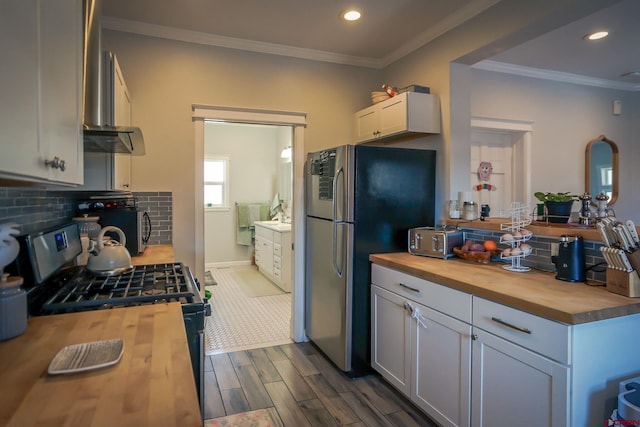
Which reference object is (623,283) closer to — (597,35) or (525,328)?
(525,328)

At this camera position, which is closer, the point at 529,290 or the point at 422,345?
the point at 529,290

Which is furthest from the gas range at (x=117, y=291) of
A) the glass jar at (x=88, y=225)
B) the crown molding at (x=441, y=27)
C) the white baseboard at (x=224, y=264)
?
the white baseboard at (x=224, y=264)

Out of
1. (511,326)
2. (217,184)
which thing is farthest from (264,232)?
(511,326)

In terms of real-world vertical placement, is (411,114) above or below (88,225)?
above

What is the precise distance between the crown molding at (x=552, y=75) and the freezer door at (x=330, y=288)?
214cm

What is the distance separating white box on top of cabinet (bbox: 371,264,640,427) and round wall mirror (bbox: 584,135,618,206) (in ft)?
10.9

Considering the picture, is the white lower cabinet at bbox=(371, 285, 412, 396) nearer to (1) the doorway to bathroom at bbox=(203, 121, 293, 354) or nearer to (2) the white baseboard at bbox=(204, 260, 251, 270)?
(1) the doorway to bathroom at bbox=(203, 121, 293, 354)

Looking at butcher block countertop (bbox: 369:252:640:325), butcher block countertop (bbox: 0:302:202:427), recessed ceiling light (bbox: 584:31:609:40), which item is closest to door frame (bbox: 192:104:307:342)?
butcher block countertop (bbox: 369:252:640:325)

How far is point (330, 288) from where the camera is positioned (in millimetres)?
3023

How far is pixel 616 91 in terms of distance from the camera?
14.8 feet

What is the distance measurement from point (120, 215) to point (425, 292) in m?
2.08

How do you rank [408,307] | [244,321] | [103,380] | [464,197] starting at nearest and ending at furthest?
1. [103,380]
2. [408,307]
3. [464,197]
4. [244,321]

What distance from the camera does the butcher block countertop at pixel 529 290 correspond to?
144 centimetres

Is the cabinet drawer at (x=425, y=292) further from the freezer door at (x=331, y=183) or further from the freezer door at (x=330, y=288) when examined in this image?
the freezer door at (x=331, y=183)
